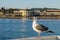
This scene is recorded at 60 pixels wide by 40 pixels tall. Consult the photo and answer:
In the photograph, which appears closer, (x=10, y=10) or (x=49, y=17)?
(x=49, y=17)

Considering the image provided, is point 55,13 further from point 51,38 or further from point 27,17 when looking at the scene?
point 51,38

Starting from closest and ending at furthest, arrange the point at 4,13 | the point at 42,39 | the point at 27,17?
the point at 42,39 < the point at 27,17 < the point at 4,13

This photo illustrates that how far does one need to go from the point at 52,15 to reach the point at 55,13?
1.41 meters

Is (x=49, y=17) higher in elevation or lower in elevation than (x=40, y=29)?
lower

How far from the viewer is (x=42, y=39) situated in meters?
5.79

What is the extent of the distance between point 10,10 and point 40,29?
260ft

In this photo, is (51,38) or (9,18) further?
(9,18)

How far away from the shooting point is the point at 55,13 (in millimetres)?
79000

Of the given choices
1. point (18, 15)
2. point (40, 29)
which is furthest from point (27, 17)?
point (40, 29)

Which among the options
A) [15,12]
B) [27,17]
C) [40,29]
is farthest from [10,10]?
[40,29]

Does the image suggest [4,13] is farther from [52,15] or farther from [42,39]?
[42,39]

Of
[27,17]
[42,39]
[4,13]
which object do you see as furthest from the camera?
[4,13]

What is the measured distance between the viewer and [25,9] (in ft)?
279

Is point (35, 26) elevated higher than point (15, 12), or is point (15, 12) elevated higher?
point (35, 26)
